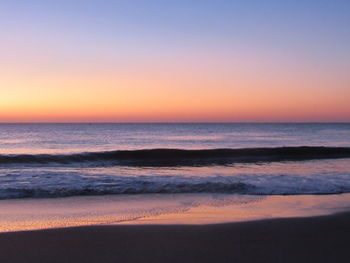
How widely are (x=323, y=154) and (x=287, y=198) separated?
1697 cm

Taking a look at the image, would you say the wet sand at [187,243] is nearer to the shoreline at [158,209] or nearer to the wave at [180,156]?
the shoreline at [158,209]

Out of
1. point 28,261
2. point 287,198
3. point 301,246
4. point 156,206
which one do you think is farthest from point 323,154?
point 28,261

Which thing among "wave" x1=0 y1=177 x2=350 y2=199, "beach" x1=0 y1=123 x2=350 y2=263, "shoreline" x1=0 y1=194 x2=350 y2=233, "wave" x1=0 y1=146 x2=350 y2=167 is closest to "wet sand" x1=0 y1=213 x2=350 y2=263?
"beach" x1=0 y1=123 x2=350 y2=263

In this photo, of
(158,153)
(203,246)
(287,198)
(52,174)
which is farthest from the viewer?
(158,153)

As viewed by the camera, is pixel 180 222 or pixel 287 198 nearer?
pixel 180 222

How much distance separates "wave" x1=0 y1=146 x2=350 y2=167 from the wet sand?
13.2 metres

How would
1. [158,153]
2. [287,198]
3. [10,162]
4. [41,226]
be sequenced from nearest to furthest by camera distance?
1. [41,226]
2. [287,198]
3. [10,162]
4. [158,153]

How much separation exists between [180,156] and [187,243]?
60.0 ft

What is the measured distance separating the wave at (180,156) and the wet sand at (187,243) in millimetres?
13199

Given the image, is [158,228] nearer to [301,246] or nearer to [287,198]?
[301,246]

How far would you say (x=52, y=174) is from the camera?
12617mm

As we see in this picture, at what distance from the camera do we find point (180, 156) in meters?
23.2

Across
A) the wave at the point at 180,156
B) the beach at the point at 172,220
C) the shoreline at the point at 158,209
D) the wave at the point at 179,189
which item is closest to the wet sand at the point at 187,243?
→ the beach at the point at 172,220

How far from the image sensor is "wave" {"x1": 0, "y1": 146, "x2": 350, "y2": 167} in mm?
19906
